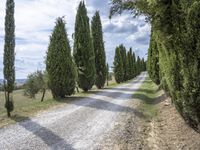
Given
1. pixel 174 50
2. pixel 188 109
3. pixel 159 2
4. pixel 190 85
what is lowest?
pixel 188 109

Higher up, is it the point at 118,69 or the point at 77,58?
the point at 77,58

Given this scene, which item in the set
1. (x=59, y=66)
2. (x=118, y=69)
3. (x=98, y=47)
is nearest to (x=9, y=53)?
(x=59, y=66)

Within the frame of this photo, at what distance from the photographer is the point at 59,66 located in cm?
2411

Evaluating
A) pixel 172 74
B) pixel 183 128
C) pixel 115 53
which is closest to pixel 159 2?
pixel 172 74

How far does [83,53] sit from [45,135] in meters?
23.8

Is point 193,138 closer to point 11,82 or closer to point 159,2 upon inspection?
point 159,2

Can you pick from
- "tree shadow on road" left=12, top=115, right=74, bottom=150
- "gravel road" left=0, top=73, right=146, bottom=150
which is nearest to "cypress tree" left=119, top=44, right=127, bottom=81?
"gravel road" left=0, top=73, right=146, bottom=150

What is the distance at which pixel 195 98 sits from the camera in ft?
24.9

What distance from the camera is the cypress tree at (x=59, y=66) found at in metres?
24.1

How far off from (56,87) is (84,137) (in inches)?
553

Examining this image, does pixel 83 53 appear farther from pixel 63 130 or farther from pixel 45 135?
pixel 45 135

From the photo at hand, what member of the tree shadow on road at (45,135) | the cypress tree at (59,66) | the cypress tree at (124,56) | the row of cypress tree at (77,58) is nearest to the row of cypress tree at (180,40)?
the tree shadow on road at (45,135)

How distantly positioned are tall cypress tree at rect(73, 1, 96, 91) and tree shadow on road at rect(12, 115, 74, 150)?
1980 cm

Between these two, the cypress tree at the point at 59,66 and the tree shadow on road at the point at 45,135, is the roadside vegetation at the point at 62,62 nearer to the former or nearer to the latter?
the cypress tree at the point at 59,66
